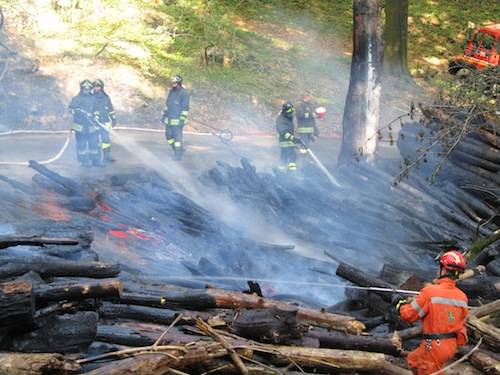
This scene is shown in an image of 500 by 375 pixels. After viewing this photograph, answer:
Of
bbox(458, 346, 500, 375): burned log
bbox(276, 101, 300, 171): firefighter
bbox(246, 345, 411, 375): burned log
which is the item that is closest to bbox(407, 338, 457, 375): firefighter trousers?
bbox(458, 346, 500, 375): burned log

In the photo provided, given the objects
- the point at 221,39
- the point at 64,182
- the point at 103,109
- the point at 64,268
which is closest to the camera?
the point at 64,268

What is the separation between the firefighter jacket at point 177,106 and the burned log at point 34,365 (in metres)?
12.2

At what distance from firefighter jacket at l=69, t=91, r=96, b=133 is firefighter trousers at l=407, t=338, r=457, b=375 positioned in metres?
10.9

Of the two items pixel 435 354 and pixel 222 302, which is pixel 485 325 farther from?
pixel 222 302

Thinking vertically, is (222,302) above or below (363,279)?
above

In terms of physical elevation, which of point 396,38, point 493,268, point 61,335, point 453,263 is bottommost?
point 493,268

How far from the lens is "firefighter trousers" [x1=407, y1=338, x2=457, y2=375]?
18.8ft

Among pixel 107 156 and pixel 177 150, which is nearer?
pixel 107 156

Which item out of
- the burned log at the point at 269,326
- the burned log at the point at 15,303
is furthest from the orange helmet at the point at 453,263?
the burned log at the point at 15,303

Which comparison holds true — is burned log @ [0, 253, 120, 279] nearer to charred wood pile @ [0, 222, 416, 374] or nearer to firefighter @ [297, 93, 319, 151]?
charred wood pile @ [0, 222, 416, 374]

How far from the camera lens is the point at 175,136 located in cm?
1659

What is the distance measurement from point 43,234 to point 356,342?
3.73 metres

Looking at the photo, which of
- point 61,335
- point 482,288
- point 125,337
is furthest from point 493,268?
point 61,335

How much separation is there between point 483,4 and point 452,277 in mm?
34634
